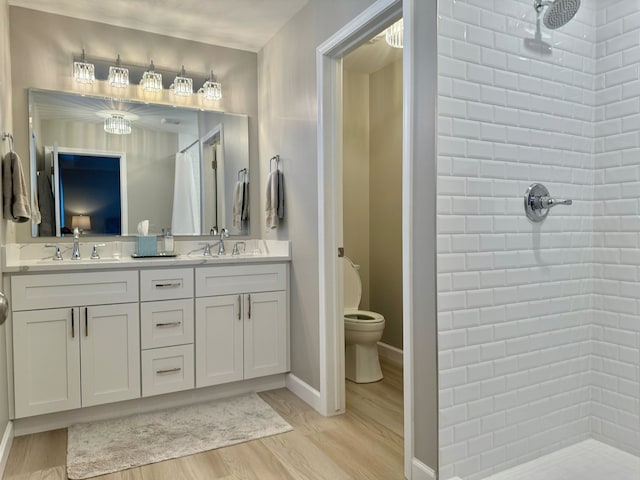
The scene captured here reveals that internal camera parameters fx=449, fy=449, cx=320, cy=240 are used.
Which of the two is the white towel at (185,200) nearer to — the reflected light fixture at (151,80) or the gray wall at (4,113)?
the reflected light fixture at (151,80)

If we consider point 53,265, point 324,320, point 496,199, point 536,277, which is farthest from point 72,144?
point 536,277

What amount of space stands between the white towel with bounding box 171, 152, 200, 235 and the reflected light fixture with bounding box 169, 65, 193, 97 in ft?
1.43

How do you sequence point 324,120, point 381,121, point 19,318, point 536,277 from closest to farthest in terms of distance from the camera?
point 536,277 → point 19,318 → point 324,120 → point 381,121

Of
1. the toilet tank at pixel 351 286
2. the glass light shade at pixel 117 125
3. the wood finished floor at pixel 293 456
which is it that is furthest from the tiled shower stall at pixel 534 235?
the glass light shade at pixel 117 125

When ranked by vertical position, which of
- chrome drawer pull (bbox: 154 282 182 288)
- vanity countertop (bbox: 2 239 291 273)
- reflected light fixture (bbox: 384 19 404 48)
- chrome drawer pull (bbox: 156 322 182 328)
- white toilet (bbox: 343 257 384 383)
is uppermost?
reflected light fixture (bbox: 384 19 404 48)

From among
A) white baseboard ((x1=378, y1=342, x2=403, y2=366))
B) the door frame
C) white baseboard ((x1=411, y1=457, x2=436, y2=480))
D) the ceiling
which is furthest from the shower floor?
the ceiling

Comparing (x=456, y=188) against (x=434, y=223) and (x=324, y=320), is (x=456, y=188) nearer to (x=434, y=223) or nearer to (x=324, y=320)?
(x=434, y=223)

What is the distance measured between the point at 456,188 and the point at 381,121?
7.30ft

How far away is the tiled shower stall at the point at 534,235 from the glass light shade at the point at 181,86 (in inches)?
82.8

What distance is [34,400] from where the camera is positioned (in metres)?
2.30

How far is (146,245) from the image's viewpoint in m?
2.93

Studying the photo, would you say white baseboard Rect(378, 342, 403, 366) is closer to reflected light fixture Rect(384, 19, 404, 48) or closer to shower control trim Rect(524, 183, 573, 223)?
shower control trim Rect(524, 183, 573, 223)

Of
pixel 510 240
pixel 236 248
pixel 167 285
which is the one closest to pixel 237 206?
pixel 236 248

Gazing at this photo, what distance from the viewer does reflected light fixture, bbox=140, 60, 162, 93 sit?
3070 mm
